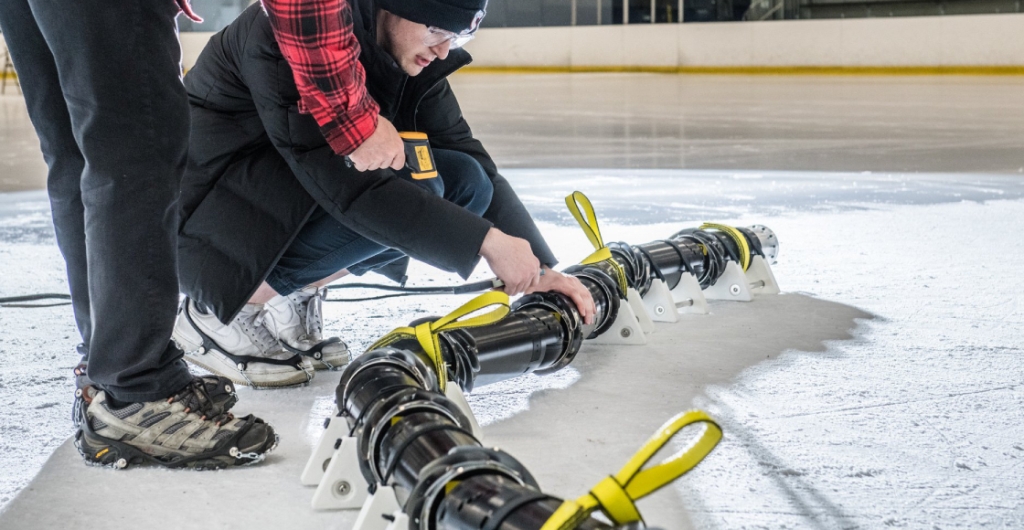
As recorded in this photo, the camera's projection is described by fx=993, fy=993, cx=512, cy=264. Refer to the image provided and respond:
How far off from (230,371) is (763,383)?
92 centimetres

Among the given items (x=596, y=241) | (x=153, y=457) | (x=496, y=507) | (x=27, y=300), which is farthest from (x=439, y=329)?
(x=27, y=300)

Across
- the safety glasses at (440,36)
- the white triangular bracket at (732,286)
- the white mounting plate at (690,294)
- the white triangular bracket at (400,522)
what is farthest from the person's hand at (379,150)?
the white triangular bracket at (732,286)

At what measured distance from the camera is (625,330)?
191 centimetres

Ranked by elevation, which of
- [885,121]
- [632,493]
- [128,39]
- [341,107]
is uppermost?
[128,39]

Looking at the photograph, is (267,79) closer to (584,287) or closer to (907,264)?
(584,287)

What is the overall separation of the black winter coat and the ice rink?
9.7 inches

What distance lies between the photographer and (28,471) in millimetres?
1348

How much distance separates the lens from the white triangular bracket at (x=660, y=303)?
6.74 ft

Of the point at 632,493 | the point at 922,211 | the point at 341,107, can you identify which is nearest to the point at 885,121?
the point at 922,211

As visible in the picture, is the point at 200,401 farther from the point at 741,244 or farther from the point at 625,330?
the point at 741,244

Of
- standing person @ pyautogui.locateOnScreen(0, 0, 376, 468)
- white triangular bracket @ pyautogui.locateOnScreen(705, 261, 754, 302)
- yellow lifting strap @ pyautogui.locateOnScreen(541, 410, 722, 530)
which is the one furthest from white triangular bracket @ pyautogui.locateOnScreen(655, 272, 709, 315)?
yellow lifting strap @ pyautogui.locateOnScreen(541, 410, 722, 530)

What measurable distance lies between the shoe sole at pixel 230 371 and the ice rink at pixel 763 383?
3 centimetres

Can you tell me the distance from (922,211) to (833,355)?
1638mm

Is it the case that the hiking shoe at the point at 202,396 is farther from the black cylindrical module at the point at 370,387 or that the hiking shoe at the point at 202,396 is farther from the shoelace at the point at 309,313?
the shoelace at the point at 309,313
